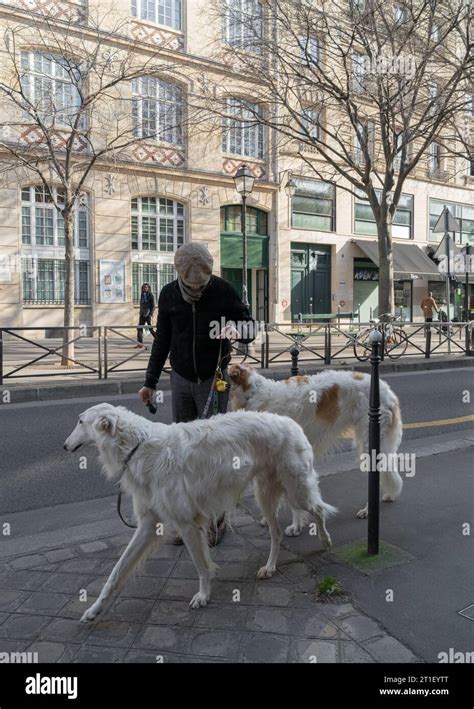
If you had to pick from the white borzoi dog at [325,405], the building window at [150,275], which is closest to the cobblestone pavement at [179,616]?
the white borzoi dog at [325,405]

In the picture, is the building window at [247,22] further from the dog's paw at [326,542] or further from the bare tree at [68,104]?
the dog's paw at [326,542]

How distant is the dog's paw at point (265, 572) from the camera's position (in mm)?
3508

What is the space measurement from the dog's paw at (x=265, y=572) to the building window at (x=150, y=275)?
62.9 feet

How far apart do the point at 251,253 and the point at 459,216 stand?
640 inches

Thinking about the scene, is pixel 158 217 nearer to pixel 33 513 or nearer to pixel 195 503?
pixel 33 513

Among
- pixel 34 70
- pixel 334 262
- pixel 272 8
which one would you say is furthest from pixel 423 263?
pixel 34 70

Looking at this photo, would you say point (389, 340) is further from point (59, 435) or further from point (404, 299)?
point (404, 299)

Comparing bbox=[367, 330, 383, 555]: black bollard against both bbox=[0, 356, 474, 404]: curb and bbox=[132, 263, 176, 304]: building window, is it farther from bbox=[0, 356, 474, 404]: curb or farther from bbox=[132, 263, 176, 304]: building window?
bbox=[132, 263, 176, 304]: building window

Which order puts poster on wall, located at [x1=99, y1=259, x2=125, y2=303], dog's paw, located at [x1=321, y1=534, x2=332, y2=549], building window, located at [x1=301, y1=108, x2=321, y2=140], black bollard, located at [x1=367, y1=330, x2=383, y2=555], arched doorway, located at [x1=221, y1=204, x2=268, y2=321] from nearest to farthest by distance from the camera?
black bollard, located at [x1=367, y1=330, x2=383, y2=555] < dog's paw, located at [x1=321, y1=534, x2=332, y2=549] < building window, located at [x1=301, y1=108, x2=321, y2=140] < poster on wall, located at [x1=99, y1=259, x2=125, y2=303] < arched doorway, located at [x1=221, y1=204, x2=268, y2=321]

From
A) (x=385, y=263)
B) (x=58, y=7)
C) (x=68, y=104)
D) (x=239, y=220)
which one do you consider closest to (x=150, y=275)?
(x=239, y=220)

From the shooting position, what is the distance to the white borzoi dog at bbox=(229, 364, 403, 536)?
4711 mm

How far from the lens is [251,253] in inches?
985

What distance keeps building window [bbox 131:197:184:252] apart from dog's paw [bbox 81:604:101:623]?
20.3 metres

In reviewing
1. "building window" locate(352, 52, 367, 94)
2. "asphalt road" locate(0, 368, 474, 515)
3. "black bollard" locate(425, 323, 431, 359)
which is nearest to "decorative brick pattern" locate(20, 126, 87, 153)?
"building window" locate(352, 52, 367, 94)
